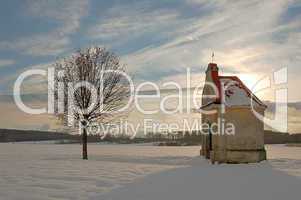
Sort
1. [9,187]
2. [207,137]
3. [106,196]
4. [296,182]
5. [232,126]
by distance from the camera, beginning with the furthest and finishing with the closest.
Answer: [207,137] < [232,126] < [296,182] < [9,187] < [106,196]

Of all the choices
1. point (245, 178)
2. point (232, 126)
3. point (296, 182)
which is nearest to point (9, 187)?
point (245, 178)

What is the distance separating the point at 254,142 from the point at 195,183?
450 inches

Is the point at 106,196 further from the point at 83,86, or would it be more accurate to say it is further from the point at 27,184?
the point at 83,86

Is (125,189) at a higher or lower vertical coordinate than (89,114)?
lower

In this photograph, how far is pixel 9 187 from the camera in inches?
508

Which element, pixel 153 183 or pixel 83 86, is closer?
pixel 153 183

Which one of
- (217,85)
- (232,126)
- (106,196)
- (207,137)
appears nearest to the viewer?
(106,196)

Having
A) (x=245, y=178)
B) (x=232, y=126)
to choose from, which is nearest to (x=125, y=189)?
(x=245, y=178)

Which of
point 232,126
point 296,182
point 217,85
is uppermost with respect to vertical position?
point 217,85

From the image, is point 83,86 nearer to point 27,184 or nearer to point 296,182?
point 27,184

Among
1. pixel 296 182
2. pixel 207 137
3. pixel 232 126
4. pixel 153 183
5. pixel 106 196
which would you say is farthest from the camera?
pixel 207 137

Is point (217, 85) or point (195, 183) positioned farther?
point (217, 85)

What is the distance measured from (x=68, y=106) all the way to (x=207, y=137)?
11852mm

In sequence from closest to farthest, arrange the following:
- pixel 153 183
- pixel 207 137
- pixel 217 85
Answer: pixel 153 183 < pixel 217 85 < pixel 207 137
